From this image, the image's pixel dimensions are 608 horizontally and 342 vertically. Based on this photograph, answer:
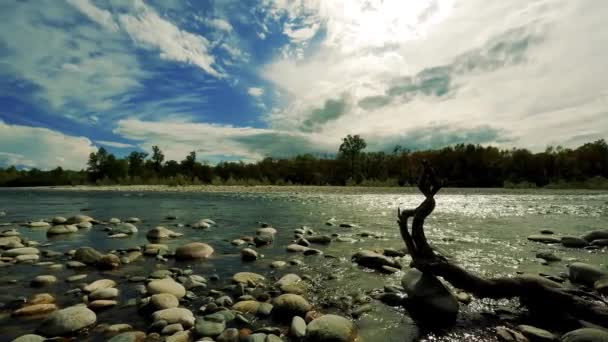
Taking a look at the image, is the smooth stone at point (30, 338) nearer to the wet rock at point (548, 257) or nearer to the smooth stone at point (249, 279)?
the smooth stone at point (249, 279)

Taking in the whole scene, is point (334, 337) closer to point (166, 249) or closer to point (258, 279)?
point (258, 279)

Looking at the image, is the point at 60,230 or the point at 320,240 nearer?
Result: the point at 320,240

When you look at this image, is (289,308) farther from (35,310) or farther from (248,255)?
(35,310)

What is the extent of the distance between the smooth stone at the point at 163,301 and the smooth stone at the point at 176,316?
0.24 meters

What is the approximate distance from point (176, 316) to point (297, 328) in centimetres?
169

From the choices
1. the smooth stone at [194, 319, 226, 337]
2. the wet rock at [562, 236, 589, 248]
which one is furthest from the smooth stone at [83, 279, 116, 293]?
the wet rock at [562, 236, 589, 248]

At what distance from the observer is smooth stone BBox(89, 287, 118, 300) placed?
183 inches

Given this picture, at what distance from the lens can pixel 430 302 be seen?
4.29 meters

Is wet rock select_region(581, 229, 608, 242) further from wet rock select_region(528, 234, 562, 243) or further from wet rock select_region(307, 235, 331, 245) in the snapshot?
wet rock select_region(307, 235, 331, 245)

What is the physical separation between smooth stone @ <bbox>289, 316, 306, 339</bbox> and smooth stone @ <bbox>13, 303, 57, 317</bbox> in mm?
3662

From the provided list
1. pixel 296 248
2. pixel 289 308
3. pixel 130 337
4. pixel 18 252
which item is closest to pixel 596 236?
pixel 296 248

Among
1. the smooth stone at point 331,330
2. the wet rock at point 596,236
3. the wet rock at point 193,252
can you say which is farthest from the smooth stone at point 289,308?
the wet rock at point 596,236

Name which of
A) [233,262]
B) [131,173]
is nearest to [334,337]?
[233,262]

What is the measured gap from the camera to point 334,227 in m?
12.6
